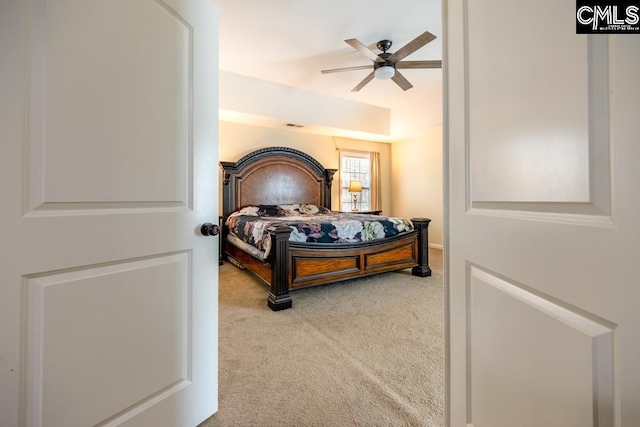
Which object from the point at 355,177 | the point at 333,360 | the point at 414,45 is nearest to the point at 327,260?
the point at 333,360

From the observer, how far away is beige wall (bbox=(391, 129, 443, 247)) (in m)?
5.39

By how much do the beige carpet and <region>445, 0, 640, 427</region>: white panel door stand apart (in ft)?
1.65

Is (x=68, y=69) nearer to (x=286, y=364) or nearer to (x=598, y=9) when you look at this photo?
(x=598, y=9)

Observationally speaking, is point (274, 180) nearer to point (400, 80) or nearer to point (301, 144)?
point (301, 144)

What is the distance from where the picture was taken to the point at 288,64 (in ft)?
12.4

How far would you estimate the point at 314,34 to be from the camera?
121 inches

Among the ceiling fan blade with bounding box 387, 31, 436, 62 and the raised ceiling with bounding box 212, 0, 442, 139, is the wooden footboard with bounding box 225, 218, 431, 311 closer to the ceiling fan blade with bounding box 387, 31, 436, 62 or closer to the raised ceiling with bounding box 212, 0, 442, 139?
the ceiling fan blade with bounding box 387, 31, 436, 62

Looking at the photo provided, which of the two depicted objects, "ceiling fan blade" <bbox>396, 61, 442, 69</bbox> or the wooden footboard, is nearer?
the wooden footboard

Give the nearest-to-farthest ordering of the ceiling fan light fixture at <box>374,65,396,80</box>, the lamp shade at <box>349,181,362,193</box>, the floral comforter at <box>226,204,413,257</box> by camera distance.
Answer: the floral comforter at <box>226,204,413,257</box> < the ceiling fan light fixture at <box>374,65,396,80</box> < the lamp shade at <box>349,181,362,193</box>

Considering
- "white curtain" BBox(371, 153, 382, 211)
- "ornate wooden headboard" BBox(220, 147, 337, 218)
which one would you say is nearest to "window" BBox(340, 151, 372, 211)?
"white curtain" BBox(371, 153, 382, 211)

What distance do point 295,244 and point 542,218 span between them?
2.21m

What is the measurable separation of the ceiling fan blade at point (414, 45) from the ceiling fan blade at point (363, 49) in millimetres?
156

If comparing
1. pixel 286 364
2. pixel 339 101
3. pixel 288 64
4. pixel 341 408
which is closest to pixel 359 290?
pixel 286 364

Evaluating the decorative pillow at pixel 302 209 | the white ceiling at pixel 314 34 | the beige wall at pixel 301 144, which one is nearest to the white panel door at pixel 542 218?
the white ceiling at pixel 314 34
